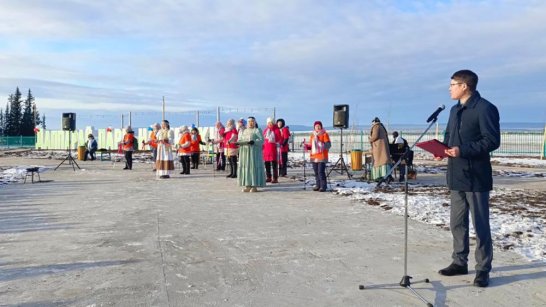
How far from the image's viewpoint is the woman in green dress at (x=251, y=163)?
1125cm

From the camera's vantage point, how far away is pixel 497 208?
8.58 m

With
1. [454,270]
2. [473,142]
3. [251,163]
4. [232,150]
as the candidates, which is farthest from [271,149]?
[473,142]

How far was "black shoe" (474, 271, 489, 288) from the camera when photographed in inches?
170

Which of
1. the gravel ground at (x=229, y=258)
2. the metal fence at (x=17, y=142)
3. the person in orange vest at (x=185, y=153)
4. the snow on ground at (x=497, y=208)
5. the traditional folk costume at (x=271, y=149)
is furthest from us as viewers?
the metal fence at (x=17, y=142)

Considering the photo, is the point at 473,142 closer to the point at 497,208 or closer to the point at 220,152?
the point at 497,208

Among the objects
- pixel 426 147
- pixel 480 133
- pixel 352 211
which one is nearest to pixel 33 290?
pixel 426 147

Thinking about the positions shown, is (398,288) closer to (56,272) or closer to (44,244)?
(56,272)

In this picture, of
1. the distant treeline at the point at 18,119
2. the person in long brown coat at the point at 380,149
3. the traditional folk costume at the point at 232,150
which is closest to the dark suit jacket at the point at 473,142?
the person in long brown coat at the point at 380,149

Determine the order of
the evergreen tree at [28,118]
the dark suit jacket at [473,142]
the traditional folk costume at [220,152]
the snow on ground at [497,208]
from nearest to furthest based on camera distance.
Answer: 1. the dark suit jacket at [473,142]
2. the snow on ground at [497,208]
3. the traditional folk costume at [220,152]
4. the evergreen tree at [28,118]

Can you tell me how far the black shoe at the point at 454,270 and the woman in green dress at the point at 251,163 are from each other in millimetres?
6921

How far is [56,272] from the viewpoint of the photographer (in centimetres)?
481

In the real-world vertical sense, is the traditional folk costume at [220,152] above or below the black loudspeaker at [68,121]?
below

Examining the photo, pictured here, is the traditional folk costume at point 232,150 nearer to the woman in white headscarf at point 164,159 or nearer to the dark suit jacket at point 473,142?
the woman in white headscarf at point 164,159

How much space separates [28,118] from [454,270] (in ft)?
221
